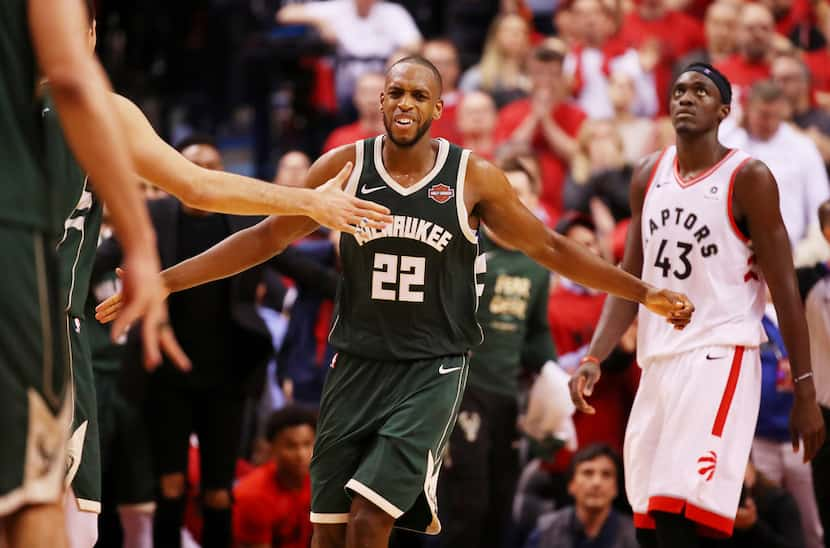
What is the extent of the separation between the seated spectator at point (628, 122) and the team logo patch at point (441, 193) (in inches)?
211

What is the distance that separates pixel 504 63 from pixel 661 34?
58.0 inches

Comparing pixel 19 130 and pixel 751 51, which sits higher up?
pixel 751 51

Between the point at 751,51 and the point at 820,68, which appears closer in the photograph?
the point at 751,51

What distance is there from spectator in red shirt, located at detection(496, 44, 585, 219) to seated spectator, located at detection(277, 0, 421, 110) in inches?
66.4

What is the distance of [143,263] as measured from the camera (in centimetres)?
311

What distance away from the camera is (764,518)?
8.03 metres

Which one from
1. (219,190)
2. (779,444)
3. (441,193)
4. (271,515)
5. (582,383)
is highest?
(441,193)

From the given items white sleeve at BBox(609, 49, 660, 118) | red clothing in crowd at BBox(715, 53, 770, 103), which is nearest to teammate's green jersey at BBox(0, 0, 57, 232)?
red clothing in crowd at BBox(715, 53, 770, 103)

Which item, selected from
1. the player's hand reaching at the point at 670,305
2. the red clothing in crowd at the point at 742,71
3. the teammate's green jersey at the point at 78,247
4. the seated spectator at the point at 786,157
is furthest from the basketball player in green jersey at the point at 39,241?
the red clothing in crowd at the point at 742,71

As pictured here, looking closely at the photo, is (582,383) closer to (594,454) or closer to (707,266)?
(707,266)

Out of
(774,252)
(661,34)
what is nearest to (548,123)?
(661,34)

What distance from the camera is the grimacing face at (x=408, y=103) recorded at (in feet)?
Answer: 18.7

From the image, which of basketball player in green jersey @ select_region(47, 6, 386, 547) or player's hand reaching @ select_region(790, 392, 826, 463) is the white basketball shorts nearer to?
player's hand reaching @ select_region(790, 392, 826, 463)

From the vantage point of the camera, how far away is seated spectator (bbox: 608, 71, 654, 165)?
36.2ft
